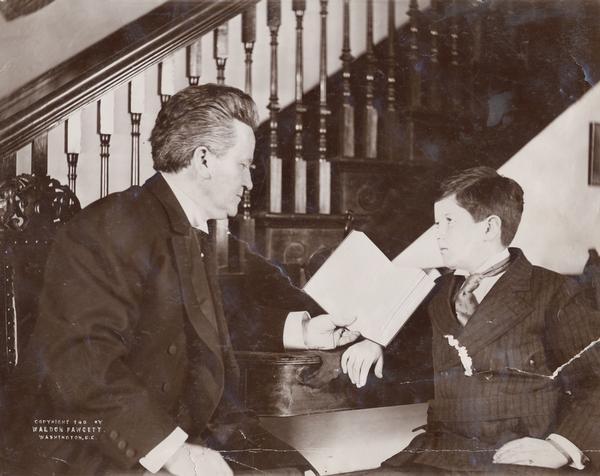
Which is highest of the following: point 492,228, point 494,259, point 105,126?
point 105,126

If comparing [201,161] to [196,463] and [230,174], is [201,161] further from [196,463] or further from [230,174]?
[196,463]

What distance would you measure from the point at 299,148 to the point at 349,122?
0.20 m

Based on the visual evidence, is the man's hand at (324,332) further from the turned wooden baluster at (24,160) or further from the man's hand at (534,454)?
the turned wooden baluster at (24,160)

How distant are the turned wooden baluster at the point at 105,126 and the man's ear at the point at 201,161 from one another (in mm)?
308

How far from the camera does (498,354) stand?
7.39ft

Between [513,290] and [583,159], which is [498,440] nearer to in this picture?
[513,290]

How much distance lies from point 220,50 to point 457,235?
104 centimetres

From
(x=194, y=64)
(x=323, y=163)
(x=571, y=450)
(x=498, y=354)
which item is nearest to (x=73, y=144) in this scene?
(x=194, y=64)

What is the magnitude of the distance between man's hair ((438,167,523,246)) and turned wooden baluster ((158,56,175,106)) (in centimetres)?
99

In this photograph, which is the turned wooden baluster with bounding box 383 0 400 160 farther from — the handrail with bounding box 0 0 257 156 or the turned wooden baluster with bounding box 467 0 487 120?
the handrail with bounding box 0 0 257 156

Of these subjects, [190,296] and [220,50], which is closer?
[190,296]

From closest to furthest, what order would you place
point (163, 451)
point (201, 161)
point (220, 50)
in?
1. point (163, 451)
2. point (201, 161)
3. point (220, 50)

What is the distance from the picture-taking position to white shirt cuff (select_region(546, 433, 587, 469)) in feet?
7.45

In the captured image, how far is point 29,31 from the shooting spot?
238 centimetres
